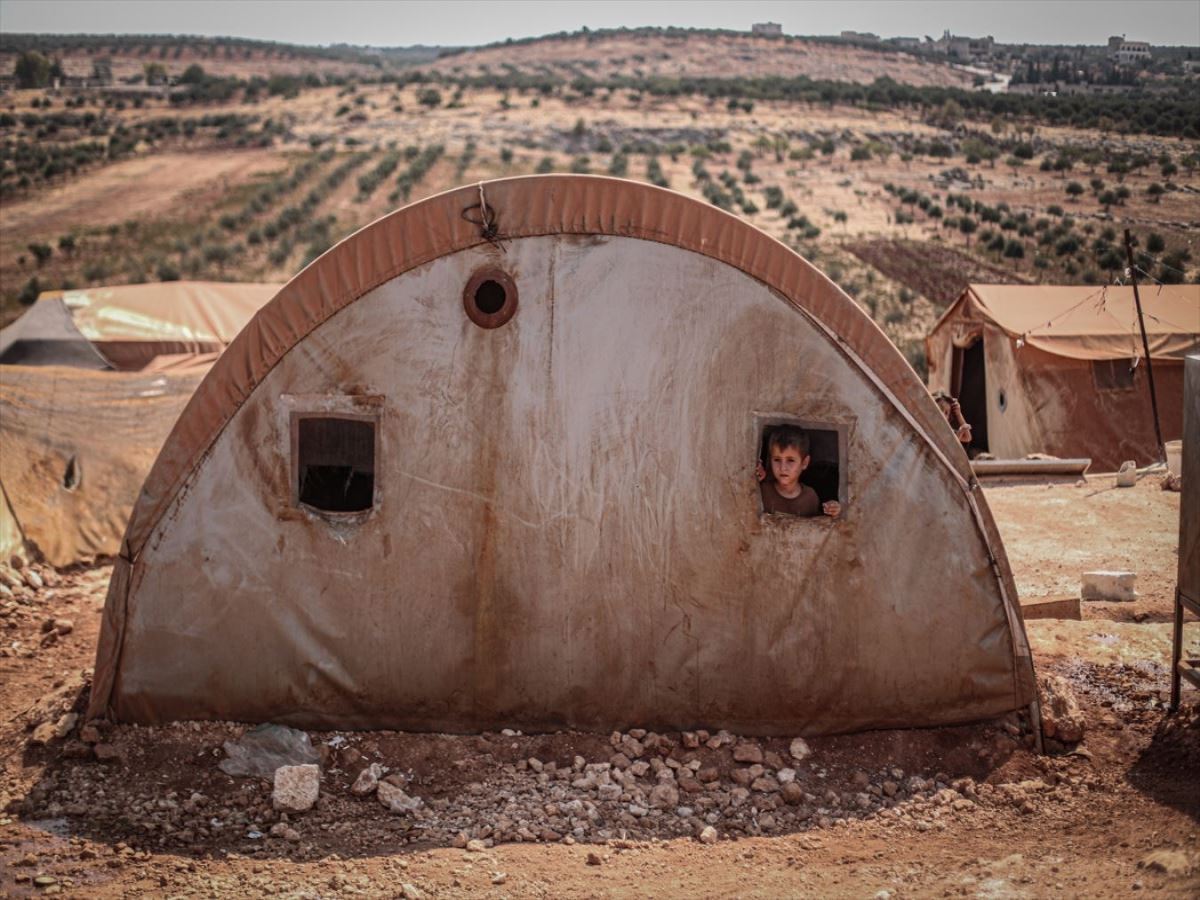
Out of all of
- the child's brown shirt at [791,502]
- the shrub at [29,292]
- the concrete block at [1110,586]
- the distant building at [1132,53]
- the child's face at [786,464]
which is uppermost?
the distant building at [1132,53]

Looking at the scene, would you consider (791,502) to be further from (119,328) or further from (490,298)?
(119,328)

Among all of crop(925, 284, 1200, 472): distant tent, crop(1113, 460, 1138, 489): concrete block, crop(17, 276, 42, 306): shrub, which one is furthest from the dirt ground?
crop(17, 276, 42, 306): shrub

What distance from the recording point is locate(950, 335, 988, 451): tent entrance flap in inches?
646

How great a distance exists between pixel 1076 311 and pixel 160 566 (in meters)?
12.4

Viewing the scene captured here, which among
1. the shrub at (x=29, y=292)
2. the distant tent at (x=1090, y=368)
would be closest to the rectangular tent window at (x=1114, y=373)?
the distant tent at (x=1090, y=368)

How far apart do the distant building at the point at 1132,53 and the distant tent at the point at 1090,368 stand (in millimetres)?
2860

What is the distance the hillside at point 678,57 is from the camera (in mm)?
73125

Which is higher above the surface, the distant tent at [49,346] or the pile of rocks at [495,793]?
the distant tent at [49,346]

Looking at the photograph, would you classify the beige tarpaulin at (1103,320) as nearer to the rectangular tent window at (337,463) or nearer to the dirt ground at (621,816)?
the dirt ground at (621,816)

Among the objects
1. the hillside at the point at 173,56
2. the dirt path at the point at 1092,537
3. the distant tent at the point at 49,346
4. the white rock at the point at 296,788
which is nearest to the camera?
the white rock at the point at 296,788

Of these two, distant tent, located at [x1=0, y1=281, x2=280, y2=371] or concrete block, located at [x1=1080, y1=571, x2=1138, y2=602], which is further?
distant tent, located at [x1=0, y1=281, x2=280, y2=371]

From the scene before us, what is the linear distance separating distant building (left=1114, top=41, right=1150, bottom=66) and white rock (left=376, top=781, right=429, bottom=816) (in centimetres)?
1251

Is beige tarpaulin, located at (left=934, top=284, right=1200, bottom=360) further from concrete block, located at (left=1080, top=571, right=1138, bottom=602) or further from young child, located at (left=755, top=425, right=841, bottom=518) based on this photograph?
young child, located at (left=755, top=425, right=841, bottom=518)

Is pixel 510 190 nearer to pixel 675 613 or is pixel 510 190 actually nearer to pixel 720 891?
pixel 675 613
